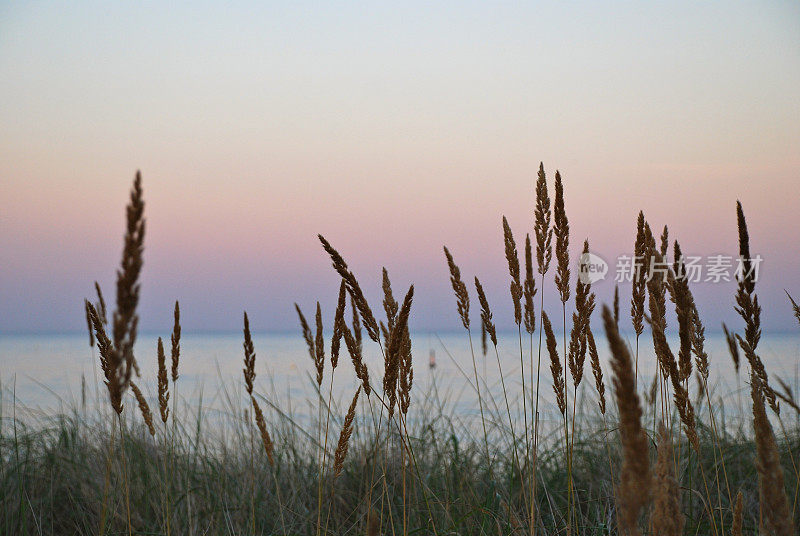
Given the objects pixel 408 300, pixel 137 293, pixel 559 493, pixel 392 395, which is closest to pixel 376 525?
pixel 392 395

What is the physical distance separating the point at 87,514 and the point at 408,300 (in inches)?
126

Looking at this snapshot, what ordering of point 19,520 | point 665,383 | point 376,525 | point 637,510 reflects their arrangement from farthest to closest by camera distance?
point 19,520, point 665,383, point 376,525, point 637,510

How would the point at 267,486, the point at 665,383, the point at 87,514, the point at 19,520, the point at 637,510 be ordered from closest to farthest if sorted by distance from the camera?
the point at 637,510, the point at 665,383, the point at 19,520, the point at 87,514, the point at 267,486

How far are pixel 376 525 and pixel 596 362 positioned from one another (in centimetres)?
150

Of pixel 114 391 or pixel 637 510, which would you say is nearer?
pixel 637 510

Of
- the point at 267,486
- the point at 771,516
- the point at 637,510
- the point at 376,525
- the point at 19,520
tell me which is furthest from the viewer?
the point at 267,486

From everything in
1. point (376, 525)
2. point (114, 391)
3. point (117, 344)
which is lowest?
point (376, 525)

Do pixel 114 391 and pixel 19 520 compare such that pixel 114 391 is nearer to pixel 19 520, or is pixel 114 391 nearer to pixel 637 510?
pixel 637 510

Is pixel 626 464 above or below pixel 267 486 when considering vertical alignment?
above

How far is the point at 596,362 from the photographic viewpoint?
2.69 metres

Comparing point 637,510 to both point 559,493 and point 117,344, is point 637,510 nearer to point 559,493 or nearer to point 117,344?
point 117,344

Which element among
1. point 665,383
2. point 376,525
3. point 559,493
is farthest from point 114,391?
point 559,493

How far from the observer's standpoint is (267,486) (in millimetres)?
4359

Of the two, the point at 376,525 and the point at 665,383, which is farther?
the point at 665,383
